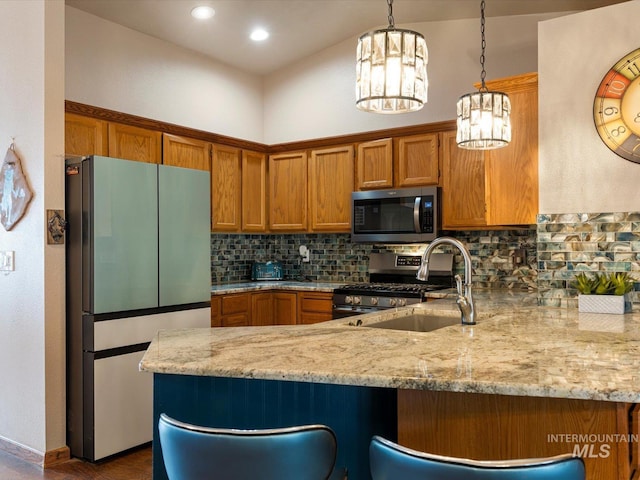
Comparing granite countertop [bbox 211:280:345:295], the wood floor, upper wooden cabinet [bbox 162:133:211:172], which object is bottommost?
the wood floor

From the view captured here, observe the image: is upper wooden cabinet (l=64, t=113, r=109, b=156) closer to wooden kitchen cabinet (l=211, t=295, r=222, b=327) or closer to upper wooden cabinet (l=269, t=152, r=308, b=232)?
wooden kitchen cabinet (l=211, t=295, r=222, b=327)

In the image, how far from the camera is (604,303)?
9.31 feet

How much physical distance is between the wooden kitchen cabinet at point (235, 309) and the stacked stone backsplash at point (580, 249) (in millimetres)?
2442

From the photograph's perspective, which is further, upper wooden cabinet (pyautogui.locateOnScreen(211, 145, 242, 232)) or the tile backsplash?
upper wooden cabinet (pyautogui.locateOnScreen(211, 145, 242, 232))

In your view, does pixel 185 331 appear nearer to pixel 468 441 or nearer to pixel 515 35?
pixel 468 441

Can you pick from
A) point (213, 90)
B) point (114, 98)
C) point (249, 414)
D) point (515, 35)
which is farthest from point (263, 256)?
point (249, 414)

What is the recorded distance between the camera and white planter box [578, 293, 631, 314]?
2801 millimetres

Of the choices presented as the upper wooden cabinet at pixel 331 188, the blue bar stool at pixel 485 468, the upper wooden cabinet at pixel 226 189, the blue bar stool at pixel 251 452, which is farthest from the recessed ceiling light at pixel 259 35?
the blue bar stool at pixel 485 468

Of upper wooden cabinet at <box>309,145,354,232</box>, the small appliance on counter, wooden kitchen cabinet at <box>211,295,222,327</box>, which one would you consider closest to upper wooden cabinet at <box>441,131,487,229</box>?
upper wooden cabinet at <box>309,145,354,232</box>

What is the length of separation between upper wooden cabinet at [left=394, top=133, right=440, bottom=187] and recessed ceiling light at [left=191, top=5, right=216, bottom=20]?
5.95 feet

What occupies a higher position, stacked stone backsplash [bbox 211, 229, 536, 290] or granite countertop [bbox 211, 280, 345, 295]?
stacked stone backsplash [bbox 211, 229, 536, 290]

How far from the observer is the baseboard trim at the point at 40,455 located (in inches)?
124

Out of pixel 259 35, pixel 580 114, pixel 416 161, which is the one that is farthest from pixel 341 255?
pixel 580 114

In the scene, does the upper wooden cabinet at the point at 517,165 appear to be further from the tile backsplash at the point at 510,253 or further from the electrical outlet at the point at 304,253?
the electrical outlet at the point at 304,253
